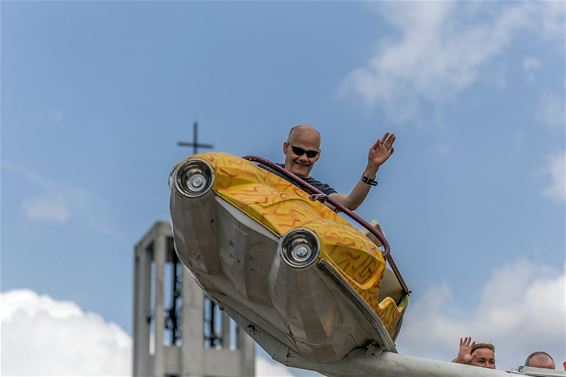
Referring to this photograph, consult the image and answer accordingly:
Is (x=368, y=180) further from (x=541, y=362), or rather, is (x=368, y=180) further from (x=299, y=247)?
(x=541, y=362)

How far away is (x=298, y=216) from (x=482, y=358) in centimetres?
261

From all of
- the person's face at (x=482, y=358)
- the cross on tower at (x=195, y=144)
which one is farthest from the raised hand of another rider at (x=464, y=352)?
the cross on tower at (x=195, y=144)

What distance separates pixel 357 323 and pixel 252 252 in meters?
0.93

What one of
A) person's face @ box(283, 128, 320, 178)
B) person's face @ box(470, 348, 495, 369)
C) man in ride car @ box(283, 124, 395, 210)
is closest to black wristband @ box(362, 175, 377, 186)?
man in ride car @ box(283, 124, 395, 210)

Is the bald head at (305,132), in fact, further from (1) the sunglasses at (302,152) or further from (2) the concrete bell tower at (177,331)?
(2) the concrete bell tower at (177,331)

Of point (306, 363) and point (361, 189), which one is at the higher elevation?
point (361, 189)

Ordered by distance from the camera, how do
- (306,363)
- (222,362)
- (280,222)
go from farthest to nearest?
1. (222,362)
2. (306,363)
3. (280,222)

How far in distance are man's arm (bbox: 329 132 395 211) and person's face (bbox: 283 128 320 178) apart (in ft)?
1.02

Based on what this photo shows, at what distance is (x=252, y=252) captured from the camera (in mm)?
9547

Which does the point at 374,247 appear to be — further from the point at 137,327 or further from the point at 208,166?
the point at 137,327

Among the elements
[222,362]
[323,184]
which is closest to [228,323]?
[222,362]

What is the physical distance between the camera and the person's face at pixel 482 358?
11.4 meters

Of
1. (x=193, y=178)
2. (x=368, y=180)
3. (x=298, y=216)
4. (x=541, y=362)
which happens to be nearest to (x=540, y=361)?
(x=541, y=362)

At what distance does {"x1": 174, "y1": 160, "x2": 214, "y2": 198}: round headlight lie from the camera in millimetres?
9539
